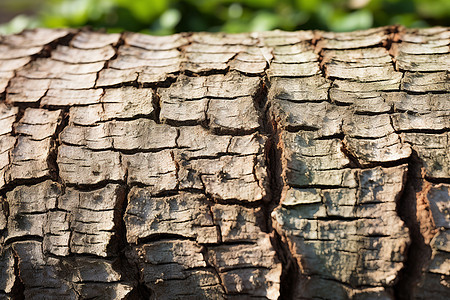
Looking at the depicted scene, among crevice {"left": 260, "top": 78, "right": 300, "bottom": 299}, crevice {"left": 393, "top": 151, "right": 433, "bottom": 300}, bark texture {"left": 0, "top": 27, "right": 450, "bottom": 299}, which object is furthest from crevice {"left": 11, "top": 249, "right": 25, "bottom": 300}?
crevice {"left": 393, "top": 151, "right": 433, "bottom": 300}

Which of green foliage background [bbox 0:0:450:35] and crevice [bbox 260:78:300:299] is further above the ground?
green foliage background [bbox 0:0:450:35]

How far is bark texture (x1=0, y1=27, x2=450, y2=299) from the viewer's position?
1262 mm

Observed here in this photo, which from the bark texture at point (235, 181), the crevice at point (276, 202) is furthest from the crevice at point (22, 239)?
the crevice at point (276, 202)

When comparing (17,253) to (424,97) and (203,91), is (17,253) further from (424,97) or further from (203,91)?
(424,97)

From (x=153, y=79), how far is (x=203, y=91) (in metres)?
0.21

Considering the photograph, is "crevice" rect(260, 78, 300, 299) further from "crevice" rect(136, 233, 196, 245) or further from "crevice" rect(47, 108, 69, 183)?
"crevice" rect(47, 108, 69, 183)

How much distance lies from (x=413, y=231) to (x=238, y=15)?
6.09 ft

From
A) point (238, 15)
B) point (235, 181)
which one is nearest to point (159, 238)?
point (235, 181)

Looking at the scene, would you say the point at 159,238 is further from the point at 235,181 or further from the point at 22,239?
the point at 22,239

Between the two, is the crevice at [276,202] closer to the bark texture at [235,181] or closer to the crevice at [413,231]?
the bark texture at [235,181]

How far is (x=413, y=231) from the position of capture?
1256 millimetres

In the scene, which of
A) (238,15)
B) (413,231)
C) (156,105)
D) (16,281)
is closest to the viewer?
(413,231)

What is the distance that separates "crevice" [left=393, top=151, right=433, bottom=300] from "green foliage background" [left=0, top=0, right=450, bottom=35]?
130 centimetres

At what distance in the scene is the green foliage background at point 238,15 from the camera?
2447 millimetres
